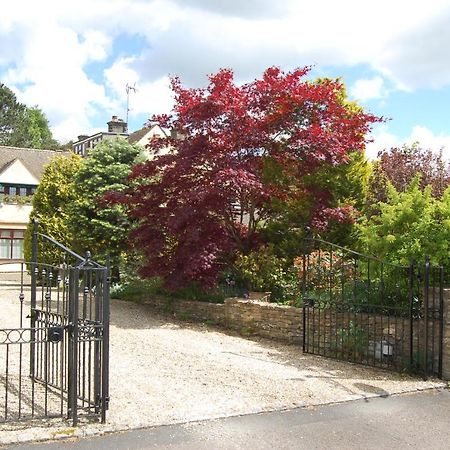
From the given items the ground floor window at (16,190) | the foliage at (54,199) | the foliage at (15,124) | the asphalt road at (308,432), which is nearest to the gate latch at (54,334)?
the asphalt road at (308,432)

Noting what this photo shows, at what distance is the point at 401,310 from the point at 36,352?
5.16 metres

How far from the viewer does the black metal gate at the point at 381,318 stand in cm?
826

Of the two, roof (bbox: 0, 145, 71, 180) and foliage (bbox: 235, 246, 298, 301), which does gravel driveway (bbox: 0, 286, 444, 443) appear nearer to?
foliage (bbox: 235, 246, 298, 301)

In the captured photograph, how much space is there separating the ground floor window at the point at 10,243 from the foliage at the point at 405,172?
21.0m

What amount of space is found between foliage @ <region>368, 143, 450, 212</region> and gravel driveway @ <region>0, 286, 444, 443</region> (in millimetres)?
6305

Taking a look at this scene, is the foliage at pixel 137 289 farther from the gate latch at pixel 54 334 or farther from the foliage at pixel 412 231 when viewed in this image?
the gate latch at pixel 54 334

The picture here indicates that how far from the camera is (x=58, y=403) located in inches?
253

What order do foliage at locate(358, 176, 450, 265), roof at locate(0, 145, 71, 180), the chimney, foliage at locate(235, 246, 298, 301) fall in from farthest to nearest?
the chimney < roof at locate(0, 145, 71, 180) < foliage at locate(235, 246, 298, 301) < foliage at locate(358, 176, 450, 265)

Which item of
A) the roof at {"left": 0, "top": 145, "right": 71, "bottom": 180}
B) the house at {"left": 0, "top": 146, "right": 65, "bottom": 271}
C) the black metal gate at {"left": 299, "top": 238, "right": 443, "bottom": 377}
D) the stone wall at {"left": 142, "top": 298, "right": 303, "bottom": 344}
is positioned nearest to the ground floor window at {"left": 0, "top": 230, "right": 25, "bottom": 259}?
the house at {"left": 0, "top": 146, "right": 65, "bottom": 271}

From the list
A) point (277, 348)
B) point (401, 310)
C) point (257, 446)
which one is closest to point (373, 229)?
point (401, 310)

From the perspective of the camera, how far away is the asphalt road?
17.5ft

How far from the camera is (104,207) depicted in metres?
17.0

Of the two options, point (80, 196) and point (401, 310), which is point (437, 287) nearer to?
point (401, 310)

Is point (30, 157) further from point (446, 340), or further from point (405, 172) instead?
point (446, 340)
